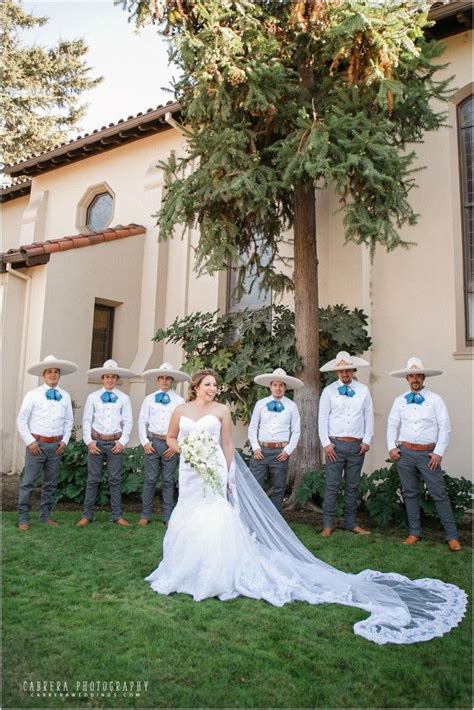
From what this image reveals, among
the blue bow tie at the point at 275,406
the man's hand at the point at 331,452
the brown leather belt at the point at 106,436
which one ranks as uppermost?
the blue bow tie at the point at 275,406

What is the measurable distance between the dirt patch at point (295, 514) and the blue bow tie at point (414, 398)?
1.81 meters

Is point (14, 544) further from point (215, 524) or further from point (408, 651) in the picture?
point (408, 651)

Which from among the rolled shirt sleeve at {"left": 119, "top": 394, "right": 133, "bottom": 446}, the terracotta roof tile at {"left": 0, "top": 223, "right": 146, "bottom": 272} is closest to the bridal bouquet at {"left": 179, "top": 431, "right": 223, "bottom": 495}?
the rolled shirt sleeve at {"left": 119, "top": 394, "right": 133, "bottom": 446}

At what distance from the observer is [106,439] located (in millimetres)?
7973

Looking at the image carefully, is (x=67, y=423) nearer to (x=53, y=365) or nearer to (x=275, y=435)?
(x=53, y=365)

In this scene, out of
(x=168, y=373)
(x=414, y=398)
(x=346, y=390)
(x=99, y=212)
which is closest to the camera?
(x=414, y=398)

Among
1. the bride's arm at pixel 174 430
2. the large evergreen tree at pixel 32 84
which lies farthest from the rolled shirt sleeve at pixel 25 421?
the large evergreen tree at pixel 32 84

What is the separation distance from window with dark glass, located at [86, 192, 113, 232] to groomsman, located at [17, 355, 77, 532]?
28.5 feet

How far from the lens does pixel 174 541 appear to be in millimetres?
5281

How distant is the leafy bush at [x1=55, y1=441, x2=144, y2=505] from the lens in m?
9.27

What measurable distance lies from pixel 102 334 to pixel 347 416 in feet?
25.1

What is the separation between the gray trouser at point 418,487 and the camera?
6691mm

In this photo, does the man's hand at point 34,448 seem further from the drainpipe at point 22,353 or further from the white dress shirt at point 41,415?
the drainpipe at point 22,353

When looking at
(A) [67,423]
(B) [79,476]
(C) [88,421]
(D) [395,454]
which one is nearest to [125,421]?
(C) [88,421]
